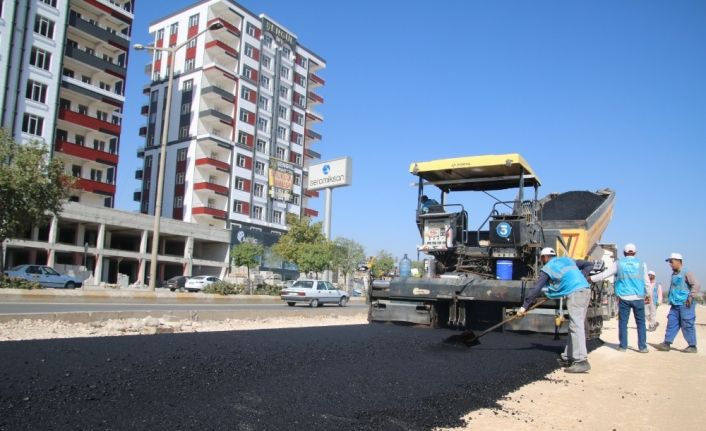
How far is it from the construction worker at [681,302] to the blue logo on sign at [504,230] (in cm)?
330

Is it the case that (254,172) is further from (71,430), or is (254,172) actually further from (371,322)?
(71,430)

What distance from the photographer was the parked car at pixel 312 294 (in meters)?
24.8

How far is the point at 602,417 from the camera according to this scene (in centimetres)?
438

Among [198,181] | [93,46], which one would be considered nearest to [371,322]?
[93,46]

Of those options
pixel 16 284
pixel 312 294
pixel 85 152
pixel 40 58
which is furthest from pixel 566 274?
pixel 85 152

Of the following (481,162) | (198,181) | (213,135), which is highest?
(213,135)

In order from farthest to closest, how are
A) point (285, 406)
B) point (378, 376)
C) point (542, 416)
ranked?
point (378, 376) → point (542, 416) → point (285, 406)

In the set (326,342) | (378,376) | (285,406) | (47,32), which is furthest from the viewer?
(47,32)

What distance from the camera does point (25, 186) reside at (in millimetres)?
22672

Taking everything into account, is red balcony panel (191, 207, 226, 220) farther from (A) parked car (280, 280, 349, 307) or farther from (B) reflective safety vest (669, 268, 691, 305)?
(B) reflective safety vest (669, 268, 691, 305)

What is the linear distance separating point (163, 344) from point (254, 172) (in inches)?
2074

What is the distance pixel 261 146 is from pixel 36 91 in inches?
963

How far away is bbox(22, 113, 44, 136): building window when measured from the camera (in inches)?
1420

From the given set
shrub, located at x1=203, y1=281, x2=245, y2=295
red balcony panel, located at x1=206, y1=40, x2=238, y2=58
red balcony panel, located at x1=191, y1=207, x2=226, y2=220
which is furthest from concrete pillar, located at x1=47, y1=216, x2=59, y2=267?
red balcony panel, located at x1=206, y1=40, x2=238, y2=58
